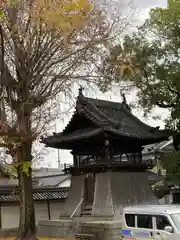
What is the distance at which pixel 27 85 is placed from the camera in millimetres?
16469

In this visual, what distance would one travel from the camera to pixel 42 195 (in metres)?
27.6

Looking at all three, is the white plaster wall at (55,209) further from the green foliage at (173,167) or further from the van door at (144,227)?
the van door at (144,227)

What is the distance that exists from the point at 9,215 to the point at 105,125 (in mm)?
10320

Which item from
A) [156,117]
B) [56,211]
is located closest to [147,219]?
[156,117]

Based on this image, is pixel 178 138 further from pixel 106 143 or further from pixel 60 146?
pixel 60 146

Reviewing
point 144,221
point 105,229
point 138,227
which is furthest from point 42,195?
point 144,221

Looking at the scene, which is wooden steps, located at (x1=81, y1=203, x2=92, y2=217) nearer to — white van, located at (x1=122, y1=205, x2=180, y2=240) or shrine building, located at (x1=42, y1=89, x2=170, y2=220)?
shrine building, located at (x1=42, y1=89, x2=170, y2=220)

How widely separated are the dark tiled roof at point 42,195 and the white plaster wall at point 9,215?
1.64ft

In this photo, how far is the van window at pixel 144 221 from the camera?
43.0 feet

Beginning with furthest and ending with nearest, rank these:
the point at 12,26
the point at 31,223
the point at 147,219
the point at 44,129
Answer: the point at 31,223, the point at 44,129, the point at 12,26, the point at 147,219

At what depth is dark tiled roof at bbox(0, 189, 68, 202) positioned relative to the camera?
2597cm

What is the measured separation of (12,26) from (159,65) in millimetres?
10149

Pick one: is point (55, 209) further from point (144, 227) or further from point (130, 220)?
point (144, 227)

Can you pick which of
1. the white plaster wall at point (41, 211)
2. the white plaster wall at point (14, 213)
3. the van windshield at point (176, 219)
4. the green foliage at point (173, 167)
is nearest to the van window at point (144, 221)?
the van windshield at point (176, 219)
